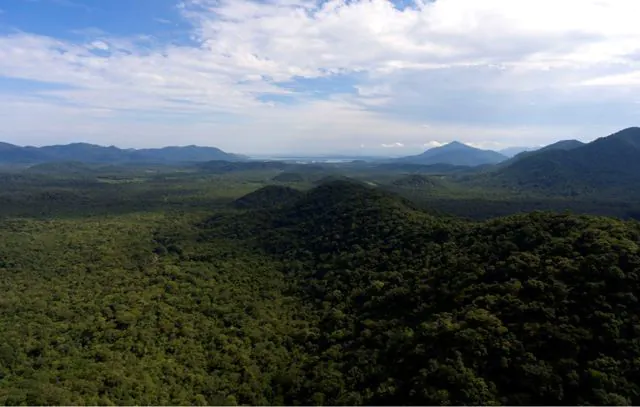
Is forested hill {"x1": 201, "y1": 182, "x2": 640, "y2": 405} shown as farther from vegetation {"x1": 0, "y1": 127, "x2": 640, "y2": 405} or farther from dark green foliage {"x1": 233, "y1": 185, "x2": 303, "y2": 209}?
dark green foliage {"x1": 233, "y1": 185, "x2": 303, "y2": 209}

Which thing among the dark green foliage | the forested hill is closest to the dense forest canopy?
the forested hill

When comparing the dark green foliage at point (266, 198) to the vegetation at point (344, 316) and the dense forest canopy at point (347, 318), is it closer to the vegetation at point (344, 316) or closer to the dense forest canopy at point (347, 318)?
the vegetation at point (344, 316)

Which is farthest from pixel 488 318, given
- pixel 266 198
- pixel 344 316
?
pixel 266 198

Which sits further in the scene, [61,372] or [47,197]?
[47,197]

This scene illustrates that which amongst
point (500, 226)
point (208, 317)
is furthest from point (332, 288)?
point (500, 226)

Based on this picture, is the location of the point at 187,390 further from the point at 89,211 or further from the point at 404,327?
the point at 89,211

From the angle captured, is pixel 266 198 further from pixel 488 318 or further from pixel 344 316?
pixel 488 318

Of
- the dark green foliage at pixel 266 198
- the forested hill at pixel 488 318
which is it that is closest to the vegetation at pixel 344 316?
the forested hill at pixel 488 318
